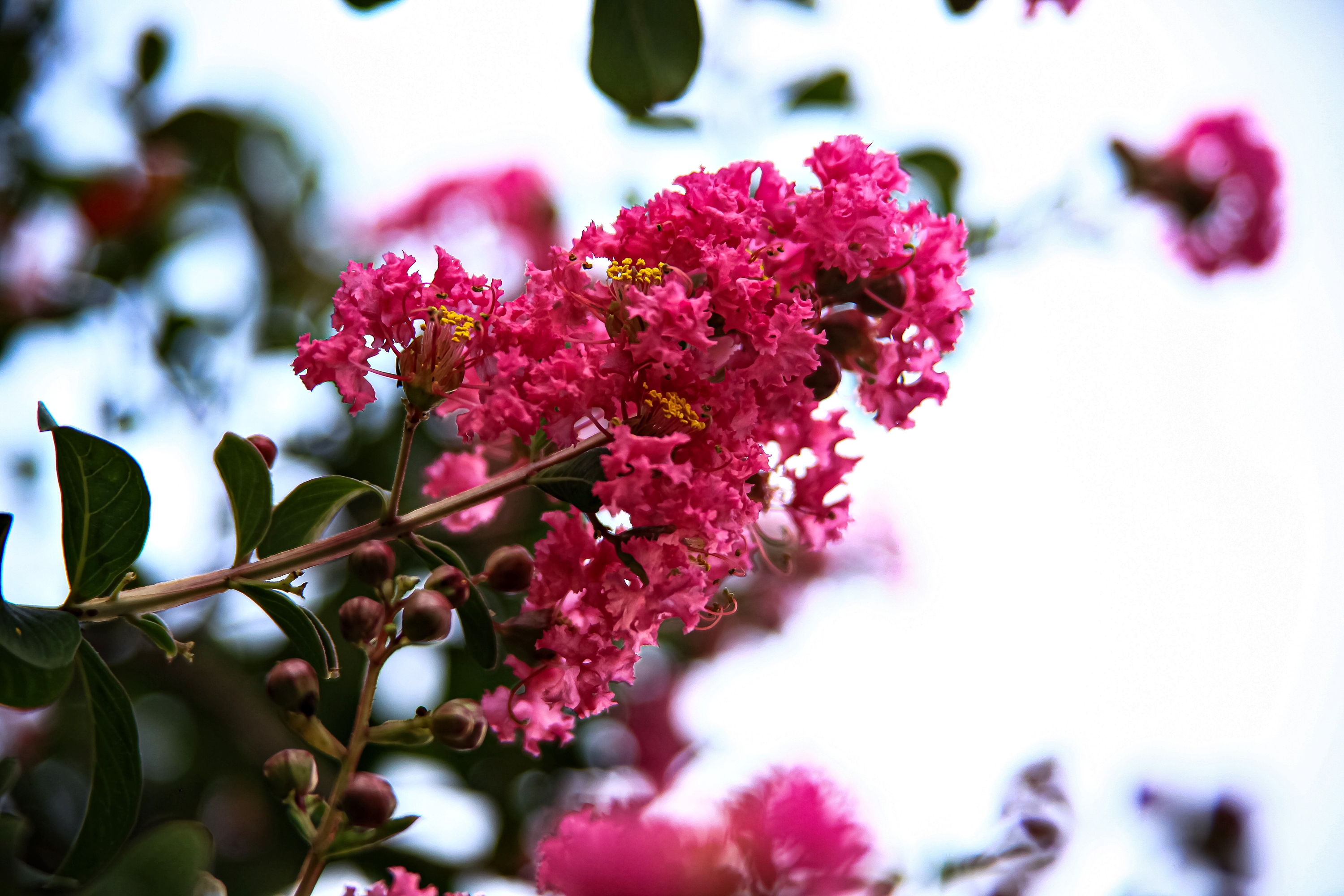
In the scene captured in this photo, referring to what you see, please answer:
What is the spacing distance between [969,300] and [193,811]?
1.61m

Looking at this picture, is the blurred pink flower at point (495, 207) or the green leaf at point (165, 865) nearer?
the green leaf at point (165, 865)

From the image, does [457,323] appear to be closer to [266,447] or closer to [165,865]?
[266,447]

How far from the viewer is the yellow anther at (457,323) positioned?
89cm

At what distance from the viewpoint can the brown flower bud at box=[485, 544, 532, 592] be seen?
935mm

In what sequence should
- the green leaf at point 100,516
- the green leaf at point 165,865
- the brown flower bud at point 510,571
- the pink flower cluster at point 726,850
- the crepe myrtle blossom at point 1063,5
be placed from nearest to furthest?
1. the green leaf at point 165,865
2. the green leaf at point 100,516
3. the brown flower bud at point 510,571
4. the pink flower cluster at point 726,850
5. the crepe myrtle blossom at point 1063,5

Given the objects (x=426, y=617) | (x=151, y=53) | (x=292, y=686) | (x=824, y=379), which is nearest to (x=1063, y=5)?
(x=824, y=379)

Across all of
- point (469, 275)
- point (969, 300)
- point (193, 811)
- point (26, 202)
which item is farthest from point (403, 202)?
point (969, 300)

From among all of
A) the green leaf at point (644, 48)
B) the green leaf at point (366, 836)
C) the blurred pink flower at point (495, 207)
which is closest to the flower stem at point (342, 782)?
the green leaf at point (366, 836)

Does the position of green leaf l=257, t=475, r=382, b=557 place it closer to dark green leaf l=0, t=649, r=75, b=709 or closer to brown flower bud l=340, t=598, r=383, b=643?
brown flower bud l=340, t=598, r=383, b=643

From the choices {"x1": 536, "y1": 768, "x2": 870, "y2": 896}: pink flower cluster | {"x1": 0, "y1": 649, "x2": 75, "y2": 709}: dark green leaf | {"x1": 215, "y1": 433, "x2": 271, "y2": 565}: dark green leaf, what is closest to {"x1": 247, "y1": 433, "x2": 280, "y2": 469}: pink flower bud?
{"x1": 215, "y1": 433, "x2": 271, "y2": 565}: dark green leaf

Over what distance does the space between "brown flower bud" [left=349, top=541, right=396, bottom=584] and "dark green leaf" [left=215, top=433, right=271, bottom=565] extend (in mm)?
95

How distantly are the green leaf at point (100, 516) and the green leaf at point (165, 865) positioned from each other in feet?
0.77

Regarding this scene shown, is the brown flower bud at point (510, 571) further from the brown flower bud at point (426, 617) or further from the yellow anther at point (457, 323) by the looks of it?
the yellow anther at point (457, 323)

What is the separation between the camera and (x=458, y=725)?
853mm
